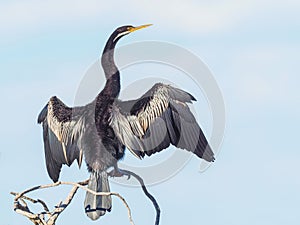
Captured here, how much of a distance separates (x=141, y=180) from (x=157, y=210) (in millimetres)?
736

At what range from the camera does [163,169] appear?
894 cm

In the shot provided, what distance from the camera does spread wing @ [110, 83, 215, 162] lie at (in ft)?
29.1

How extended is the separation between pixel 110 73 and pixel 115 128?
2.72 feet

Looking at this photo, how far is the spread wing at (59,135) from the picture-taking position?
898 centimetres

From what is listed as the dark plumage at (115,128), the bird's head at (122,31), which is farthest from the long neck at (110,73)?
the bird's head at (122,31)

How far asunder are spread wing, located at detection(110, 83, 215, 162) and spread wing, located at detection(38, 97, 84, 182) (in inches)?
19.4

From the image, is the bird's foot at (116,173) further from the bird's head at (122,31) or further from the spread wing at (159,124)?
the bird's head at (122,31)

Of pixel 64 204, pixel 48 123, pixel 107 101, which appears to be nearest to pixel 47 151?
pixel 48 123

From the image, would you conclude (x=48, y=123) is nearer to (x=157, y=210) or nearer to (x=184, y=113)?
(x=184, y=113)

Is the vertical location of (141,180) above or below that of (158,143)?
below

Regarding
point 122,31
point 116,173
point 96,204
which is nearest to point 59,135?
point 116,173

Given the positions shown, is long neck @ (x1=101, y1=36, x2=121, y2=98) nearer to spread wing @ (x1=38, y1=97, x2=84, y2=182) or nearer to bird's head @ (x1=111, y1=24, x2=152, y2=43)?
bird's head @ (x1=111, y1=24, x2=152, y2=43)

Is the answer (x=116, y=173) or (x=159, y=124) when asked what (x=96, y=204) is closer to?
(x=116, y=173)

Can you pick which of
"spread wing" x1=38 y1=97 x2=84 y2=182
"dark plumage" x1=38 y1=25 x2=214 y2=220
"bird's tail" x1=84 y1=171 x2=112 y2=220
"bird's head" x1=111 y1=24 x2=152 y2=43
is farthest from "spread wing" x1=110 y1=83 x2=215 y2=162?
"bird's head" x1=111 y1=24 x2=152 y2=43
